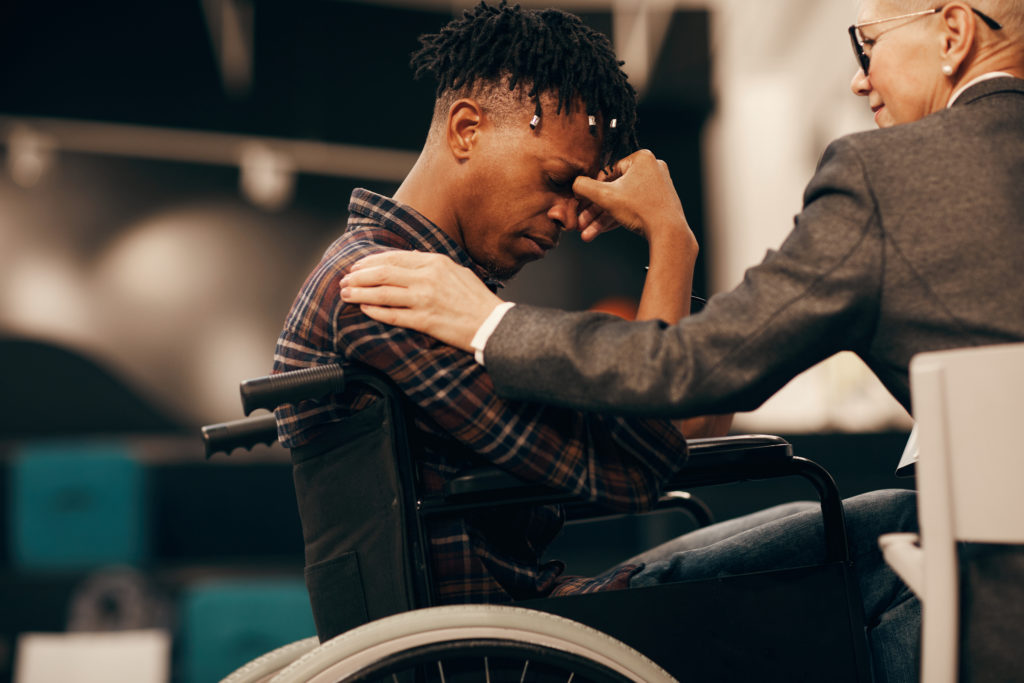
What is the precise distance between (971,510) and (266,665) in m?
0.85

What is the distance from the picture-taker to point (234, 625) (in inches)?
100

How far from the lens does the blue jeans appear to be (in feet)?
3.50

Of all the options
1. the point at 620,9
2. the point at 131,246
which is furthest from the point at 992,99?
the point at 131,246

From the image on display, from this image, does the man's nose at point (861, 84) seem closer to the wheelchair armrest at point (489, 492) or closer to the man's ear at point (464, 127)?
the man's ear at point (464, 127)

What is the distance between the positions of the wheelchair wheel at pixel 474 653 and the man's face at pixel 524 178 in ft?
1.80

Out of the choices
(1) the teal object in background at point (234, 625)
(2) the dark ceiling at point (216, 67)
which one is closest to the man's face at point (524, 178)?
(1) the teal object in background at point (234, 625)

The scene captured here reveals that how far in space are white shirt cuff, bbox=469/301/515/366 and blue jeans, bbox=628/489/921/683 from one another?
39 centimetres

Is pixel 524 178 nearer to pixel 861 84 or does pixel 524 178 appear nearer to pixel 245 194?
pixel 861 84

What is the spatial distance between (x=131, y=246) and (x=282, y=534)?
88.0 inches

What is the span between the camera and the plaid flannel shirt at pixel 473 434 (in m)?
0.98

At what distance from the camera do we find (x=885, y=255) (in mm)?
880

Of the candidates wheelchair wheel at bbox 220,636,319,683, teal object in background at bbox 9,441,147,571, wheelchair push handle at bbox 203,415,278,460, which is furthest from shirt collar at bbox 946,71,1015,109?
teal object in background at bbox 9,441,147,571

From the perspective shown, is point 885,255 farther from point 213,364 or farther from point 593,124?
point 213,364

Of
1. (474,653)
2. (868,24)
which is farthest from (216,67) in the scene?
(474,653)
